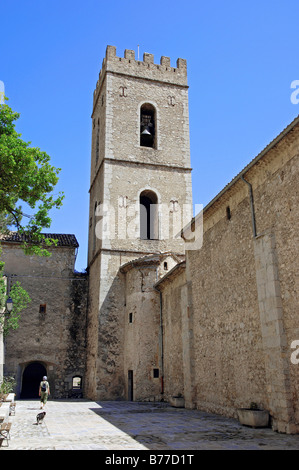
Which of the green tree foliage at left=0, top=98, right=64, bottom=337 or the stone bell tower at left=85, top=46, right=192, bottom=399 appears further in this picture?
the stone bell tower at left=85, top=46, right=192, bottom=399

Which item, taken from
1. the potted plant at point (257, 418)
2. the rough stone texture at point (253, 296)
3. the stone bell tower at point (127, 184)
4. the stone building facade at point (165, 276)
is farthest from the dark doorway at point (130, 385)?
the potted plant at point (257, 418)

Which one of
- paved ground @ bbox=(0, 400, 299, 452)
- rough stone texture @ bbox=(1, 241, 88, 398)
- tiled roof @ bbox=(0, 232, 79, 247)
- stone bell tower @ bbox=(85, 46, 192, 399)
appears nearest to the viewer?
paved ground @ bbox=(0, 400, 299, 452)

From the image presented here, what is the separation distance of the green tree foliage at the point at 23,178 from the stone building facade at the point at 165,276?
4.72 metres

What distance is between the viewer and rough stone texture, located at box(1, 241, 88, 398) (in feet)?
62.7

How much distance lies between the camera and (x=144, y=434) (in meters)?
7.82

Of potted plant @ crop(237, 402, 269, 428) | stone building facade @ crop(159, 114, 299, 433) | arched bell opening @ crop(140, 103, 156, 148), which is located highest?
arched bell opening @ crop(140, 103, 156, 148)

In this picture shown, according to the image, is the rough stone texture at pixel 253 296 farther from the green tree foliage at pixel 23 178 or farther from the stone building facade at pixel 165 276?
the green tree foliage at pixel 23 178

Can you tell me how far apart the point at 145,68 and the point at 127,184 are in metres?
7.47

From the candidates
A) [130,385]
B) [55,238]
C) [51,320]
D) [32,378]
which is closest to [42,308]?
[51,320]

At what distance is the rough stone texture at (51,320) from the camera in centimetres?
1911

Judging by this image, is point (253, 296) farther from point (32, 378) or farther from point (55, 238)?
point (32, 378)

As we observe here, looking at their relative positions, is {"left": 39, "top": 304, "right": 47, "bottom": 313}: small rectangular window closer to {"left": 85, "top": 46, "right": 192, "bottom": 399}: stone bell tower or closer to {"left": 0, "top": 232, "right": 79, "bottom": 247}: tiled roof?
{"left": 85, "top": 46, "right": 192, "bottom": 399}: stone bell tower

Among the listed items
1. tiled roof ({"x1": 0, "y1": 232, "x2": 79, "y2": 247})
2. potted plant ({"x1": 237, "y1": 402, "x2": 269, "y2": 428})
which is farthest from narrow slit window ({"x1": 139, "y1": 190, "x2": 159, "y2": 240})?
potted plant ({"x1": 237, "y1": 402, "x2": 269, "y2": 428})

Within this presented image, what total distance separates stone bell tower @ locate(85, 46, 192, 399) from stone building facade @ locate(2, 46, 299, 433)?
0.20 ft
